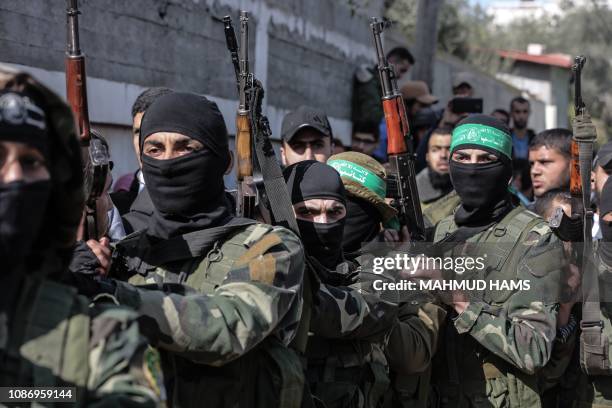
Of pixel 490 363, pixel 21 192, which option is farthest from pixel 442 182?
pixel 21 192

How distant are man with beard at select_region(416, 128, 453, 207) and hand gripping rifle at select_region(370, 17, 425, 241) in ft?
4.06

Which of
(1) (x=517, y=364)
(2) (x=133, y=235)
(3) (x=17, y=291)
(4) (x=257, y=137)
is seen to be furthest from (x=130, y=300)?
(1) (x=517, y=364)

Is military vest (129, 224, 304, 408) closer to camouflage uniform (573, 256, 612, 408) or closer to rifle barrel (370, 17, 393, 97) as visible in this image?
camouflage uniform (573, 256, 612, 408)

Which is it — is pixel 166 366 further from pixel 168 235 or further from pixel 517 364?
pixel 517 364

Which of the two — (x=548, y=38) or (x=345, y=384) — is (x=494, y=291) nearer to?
(x=345, y=384)

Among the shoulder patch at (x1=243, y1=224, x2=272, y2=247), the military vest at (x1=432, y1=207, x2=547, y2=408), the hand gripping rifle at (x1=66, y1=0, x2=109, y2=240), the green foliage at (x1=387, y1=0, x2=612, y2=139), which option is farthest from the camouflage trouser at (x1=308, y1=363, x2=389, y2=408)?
the green foliage at (x1=387, y1=0, x2=612, y2=139)

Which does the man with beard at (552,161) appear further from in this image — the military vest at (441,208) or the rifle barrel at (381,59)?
the rifle barrel at (381,59)

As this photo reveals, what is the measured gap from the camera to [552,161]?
20.1ft

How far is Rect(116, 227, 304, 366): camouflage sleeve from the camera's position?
255 cm

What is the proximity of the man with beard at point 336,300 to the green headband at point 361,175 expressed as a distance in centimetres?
57

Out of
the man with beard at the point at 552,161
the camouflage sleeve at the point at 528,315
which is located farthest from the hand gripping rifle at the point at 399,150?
the man with beard at the point at 552,161

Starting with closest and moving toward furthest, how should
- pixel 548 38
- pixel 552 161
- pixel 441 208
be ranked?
1. pixel 441 208
2. pixel 552 161
3. pixel 548 38

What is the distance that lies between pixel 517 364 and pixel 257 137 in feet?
4.45

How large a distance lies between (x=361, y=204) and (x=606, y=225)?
102 centimetres
